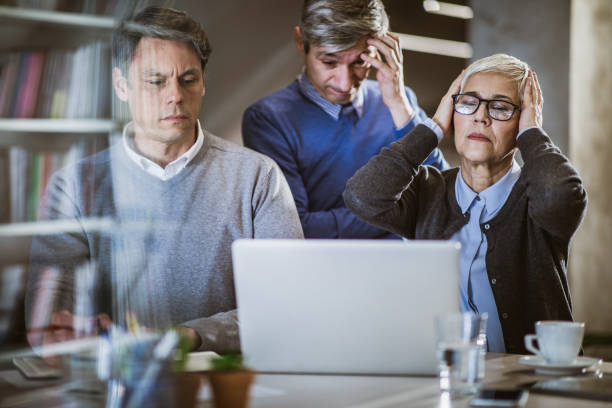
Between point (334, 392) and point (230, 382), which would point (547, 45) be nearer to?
point (334, 392)

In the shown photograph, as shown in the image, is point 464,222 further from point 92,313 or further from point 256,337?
point 92,313

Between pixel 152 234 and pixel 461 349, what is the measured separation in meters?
1.29

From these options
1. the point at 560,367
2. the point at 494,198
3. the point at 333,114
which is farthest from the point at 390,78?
the point at 560,367

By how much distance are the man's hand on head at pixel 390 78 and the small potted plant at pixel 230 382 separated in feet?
5.35

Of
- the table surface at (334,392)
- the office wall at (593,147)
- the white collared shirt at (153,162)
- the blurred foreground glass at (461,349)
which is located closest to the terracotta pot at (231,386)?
the table surface at (334,392)

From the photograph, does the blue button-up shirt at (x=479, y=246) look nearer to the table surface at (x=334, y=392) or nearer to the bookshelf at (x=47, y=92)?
the table surface at (x=334, y=392)

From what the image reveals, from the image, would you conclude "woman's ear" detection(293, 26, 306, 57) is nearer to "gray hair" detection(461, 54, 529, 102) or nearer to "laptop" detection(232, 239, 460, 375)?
"gray hair" detection(461, 54, 529, 102)

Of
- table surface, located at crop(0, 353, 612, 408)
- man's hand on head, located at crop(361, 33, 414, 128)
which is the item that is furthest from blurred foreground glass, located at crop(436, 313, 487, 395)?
man's hand on head, located at crop(361, 33, 414, 128)

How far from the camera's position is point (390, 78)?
2607 mm

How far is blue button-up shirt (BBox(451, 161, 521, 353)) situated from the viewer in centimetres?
210

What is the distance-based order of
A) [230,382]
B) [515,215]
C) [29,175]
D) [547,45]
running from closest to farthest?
[230,382]
[515,215]
[29,175]
[547,45]

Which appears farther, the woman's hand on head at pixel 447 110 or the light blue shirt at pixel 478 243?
the woman's hand on head at pixel 447 110

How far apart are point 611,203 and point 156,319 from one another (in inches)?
Answer: 131

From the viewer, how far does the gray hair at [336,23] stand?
98.9 inches
